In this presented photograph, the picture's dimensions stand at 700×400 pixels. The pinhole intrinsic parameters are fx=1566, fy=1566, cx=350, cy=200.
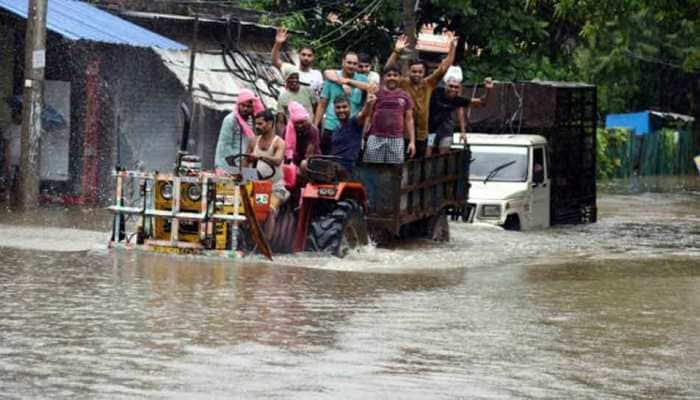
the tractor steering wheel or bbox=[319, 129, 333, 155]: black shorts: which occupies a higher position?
bbox=[319, 129, 333, 155]: black shorts

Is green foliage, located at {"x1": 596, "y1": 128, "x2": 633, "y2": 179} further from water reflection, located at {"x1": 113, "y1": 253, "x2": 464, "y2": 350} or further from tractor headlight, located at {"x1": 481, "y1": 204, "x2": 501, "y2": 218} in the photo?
water reflection, located at {"x1": 113, "y1": 253, "x2": 464, "y2": 350}

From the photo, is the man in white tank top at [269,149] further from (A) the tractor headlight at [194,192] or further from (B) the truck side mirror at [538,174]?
(B) the truck side mirror at [538,174]

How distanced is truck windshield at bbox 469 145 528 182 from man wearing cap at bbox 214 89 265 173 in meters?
7.12

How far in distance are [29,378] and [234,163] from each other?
7.55 meters

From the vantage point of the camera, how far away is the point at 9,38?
24703 mm

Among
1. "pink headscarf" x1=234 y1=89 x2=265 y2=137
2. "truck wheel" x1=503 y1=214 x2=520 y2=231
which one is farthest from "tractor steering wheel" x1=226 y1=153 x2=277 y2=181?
"truck wheel" x1=503 y1=214 x2=520 y2=231

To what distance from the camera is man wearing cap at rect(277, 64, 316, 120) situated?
17812 millimetres

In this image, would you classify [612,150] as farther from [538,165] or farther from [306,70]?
[306,70]

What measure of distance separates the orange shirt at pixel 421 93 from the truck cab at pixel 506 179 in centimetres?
312

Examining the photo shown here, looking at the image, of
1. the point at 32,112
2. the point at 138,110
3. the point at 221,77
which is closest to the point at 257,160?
the point at 32,112

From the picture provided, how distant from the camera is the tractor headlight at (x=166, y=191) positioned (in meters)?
15.7

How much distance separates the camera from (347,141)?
57.6 feet

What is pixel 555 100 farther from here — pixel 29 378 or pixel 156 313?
pixel 29 378

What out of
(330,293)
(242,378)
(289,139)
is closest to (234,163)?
(289,139)
